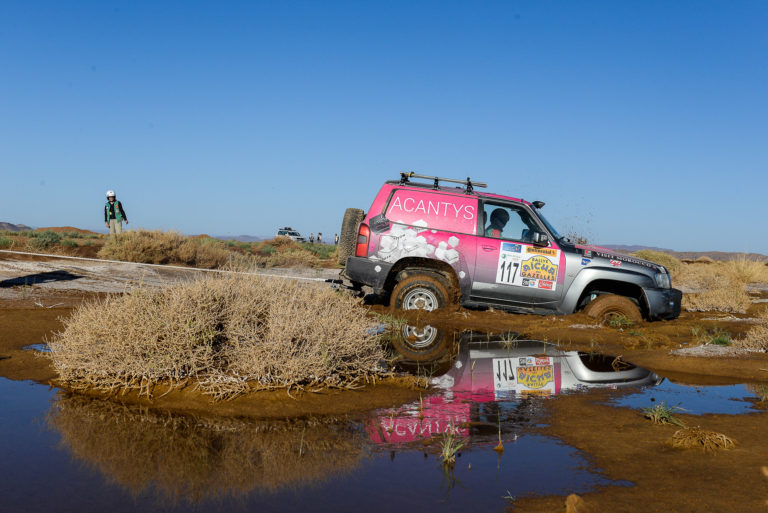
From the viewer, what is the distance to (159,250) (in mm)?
20688

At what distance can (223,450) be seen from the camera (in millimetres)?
4387

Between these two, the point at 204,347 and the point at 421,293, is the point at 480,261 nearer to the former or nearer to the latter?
the point at 421,293

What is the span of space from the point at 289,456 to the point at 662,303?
27.7ft

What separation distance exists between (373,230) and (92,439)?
260 inches

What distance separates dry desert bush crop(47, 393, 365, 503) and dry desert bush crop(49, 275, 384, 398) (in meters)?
0.47

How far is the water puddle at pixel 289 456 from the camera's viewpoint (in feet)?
11.9

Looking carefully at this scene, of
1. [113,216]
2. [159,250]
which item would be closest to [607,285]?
[159,250]

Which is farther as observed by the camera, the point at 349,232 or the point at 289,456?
the point at 349,232

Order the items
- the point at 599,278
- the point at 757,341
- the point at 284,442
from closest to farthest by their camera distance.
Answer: the point at 284,442 → the point at 757,341 → the point at 599,278

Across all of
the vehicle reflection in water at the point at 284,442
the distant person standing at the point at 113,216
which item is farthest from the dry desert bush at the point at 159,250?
the vehicle reflection in water at the point at 284,442

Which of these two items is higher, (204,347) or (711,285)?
(711,285)

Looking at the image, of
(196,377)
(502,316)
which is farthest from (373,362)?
(502,316)

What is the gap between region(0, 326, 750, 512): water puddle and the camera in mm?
3627

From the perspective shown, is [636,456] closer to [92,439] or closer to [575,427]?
[575,427]
